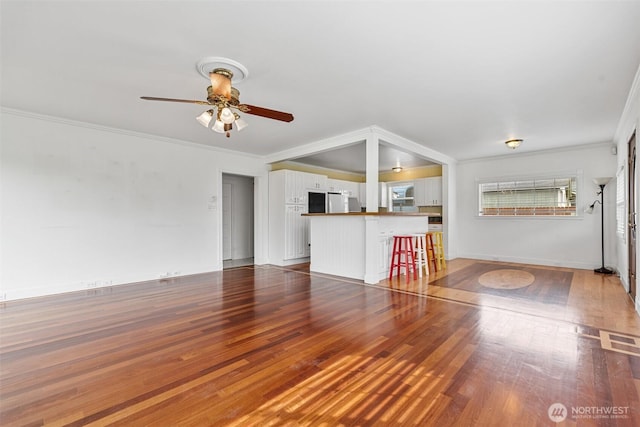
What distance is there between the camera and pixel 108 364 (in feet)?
7.19

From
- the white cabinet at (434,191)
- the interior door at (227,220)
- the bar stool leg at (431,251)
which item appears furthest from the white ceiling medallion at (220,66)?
the white cabinet at (434,191)

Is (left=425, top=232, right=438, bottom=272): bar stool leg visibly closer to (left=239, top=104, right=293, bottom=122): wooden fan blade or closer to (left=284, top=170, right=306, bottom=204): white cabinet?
(left=284, top=170, right=306, bottom=204): white cabinet

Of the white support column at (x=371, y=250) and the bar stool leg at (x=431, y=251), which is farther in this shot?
the bar stool leg at (x=431, y=251)

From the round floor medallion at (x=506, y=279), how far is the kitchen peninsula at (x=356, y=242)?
1.51 metres

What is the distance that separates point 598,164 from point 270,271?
22.1 ft

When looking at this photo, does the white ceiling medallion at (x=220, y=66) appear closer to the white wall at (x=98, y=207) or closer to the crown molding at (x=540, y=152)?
the white wall at (x=98, y=207)

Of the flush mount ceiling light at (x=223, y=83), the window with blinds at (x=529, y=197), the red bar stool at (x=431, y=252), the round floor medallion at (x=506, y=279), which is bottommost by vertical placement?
the round floor medallion at (x=506, y=279)

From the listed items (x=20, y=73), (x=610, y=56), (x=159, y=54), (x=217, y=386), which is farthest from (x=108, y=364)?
(x=610, y=56)

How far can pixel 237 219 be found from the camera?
302 inches

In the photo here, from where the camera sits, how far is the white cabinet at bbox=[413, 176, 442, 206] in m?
7.66

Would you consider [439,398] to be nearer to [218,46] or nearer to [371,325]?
[371,325]

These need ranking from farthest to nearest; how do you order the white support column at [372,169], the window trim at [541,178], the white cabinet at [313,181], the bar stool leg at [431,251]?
the white cabinet at [313,181] < the window trim at [541,178] < the bar stool leg at [431,251] < the white support column at [372,169]

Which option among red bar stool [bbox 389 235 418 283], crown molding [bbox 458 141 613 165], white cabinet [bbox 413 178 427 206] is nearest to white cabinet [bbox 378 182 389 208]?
white cabinet [bbox 413 178 427 206]

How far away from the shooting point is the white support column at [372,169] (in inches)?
183
